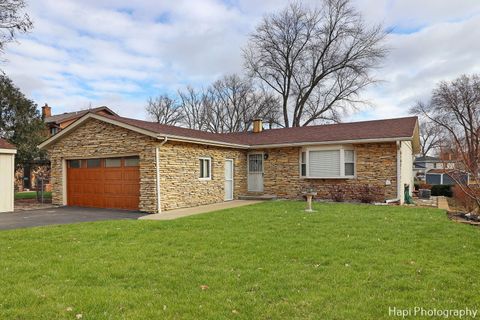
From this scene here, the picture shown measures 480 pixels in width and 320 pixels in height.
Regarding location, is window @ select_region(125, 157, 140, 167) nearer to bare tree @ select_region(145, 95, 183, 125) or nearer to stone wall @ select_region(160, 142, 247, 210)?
stone wall @ select_region(160, 142, 247, 210)

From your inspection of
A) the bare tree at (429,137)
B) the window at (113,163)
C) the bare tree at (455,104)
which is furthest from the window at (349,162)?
the bare tree at (429,137)

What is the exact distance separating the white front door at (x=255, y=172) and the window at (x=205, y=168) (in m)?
3.31

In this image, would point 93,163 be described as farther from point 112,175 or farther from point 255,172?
point 255,172

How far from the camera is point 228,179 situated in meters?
17.5

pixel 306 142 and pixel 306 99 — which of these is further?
pixel 306 99

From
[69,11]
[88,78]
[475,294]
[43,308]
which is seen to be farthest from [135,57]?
[475,294]

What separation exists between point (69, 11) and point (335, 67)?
86.1 feet

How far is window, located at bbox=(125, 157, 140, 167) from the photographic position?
45.3 feet

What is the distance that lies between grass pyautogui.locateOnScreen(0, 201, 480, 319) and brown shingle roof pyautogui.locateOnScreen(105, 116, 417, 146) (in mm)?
6263

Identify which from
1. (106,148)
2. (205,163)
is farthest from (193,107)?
(106,148)

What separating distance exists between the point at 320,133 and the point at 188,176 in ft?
23.7

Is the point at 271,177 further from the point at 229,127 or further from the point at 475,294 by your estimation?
the point at 229,127

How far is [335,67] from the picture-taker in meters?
33.5

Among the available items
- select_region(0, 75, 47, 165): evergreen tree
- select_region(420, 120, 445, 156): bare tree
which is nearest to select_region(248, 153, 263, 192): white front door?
select_region(0, 75, 47, 165): evergreen tree
